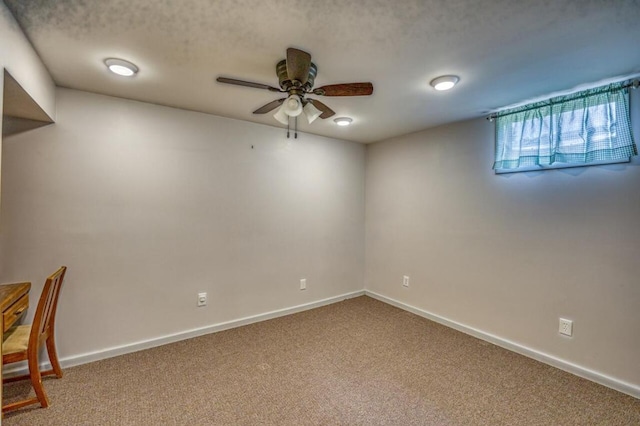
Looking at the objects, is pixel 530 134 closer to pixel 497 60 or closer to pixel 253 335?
pixel 497 60

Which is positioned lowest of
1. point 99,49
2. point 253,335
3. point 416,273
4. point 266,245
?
point 253,335

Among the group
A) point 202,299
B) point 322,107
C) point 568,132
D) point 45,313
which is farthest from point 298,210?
point 568,132

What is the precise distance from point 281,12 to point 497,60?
135 cm

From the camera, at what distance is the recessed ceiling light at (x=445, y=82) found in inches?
82.2

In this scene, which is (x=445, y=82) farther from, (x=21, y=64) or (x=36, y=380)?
(x=36, y=380)

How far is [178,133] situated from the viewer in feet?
9.25

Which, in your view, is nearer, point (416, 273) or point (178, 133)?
point (178, 133)

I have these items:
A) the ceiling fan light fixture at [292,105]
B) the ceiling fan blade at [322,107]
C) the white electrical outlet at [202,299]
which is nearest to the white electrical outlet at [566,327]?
the ceiling fan blade at [322,107]

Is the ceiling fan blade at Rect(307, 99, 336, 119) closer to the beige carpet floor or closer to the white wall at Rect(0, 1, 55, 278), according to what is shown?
the white wall at Rect(0, 1, 55, 278)

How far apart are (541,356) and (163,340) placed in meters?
3.35

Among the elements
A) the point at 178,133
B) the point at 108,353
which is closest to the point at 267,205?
the point at 178,133

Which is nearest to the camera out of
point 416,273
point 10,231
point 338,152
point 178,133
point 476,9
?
point 476,9

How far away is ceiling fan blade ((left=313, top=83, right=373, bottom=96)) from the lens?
1.81m

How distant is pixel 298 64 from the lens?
1.63 metres
